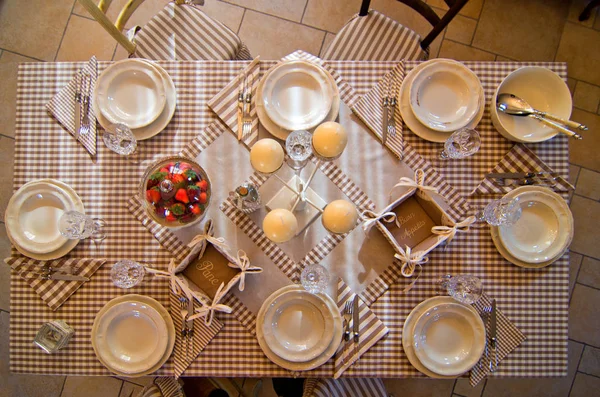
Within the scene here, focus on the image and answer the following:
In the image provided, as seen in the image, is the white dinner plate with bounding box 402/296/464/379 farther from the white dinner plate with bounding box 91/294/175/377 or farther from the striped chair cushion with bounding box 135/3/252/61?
the striped chair cushion with bounding box 135/3/252/61

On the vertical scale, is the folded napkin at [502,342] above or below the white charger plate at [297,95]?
below

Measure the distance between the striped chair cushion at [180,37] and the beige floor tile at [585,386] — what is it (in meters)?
2.97

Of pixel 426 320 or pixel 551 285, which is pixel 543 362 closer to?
pixel 551 285

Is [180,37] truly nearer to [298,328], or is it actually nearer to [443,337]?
[298,328]

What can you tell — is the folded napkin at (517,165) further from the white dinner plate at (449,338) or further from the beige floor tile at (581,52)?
the beige floor tile at (581,52)

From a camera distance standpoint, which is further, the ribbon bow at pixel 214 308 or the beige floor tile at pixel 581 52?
the beige floor tile at pixel 581 52

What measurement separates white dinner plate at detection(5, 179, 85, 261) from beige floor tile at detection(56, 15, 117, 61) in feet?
4.83

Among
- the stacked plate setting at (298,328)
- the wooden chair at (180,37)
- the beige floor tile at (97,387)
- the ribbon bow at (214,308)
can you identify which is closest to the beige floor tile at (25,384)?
the beige floor tile at (97,387)

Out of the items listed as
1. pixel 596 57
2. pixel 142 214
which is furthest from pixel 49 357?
pixel 596 57

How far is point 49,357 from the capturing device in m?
1.77

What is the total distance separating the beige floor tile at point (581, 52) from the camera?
2908 millimetres

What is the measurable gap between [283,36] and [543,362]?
2.41 m

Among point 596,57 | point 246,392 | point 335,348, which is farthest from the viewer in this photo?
point 596,57

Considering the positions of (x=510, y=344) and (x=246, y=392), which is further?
(x=246, y=392)
